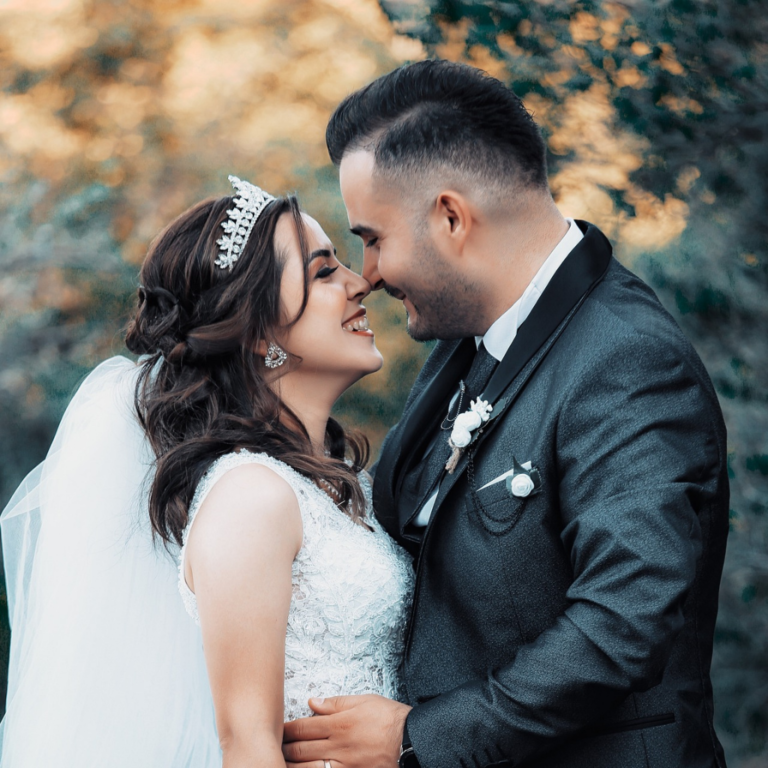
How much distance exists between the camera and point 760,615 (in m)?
3.90

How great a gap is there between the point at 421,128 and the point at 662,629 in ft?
5.01

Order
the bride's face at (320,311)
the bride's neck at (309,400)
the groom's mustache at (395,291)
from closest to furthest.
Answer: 1. the groom's mustache at (395,291)
2. the bride's face at (320,311)
3. the bride's neck at (309,400)

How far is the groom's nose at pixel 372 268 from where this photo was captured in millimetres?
2803

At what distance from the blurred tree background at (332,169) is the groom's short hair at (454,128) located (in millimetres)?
1158

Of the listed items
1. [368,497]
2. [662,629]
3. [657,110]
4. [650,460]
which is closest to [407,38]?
[657,110]

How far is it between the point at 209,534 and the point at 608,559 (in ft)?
3.35

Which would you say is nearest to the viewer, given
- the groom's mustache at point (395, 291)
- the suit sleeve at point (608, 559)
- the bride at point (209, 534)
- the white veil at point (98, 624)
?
the suit sleeve at point (608, 559)

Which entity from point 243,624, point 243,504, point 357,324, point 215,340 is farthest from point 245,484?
point 357,324

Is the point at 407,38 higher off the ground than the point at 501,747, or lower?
higher

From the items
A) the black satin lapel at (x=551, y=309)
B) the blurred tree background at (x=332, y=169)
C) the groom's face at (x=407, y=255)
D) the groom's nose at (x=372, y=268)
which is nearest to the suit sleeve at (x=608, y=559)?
the black satin lapel at (x=551, y=309)

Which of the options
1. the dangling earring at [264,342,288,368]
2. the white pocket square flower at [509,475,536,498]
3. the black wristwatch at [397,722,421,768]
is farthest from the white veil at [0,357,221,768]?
the white pocket square flower at [509,475,536,498]

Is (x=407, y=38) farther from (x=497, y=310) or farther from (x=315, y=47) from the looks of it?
(x=497, y=310)

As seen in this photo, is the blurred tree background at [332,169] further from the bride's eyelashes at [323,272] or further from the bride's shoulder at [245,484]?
the bride's shoulder at [245,484]

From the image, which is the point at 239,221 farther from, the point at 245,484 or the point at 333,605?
the point at 333,605
